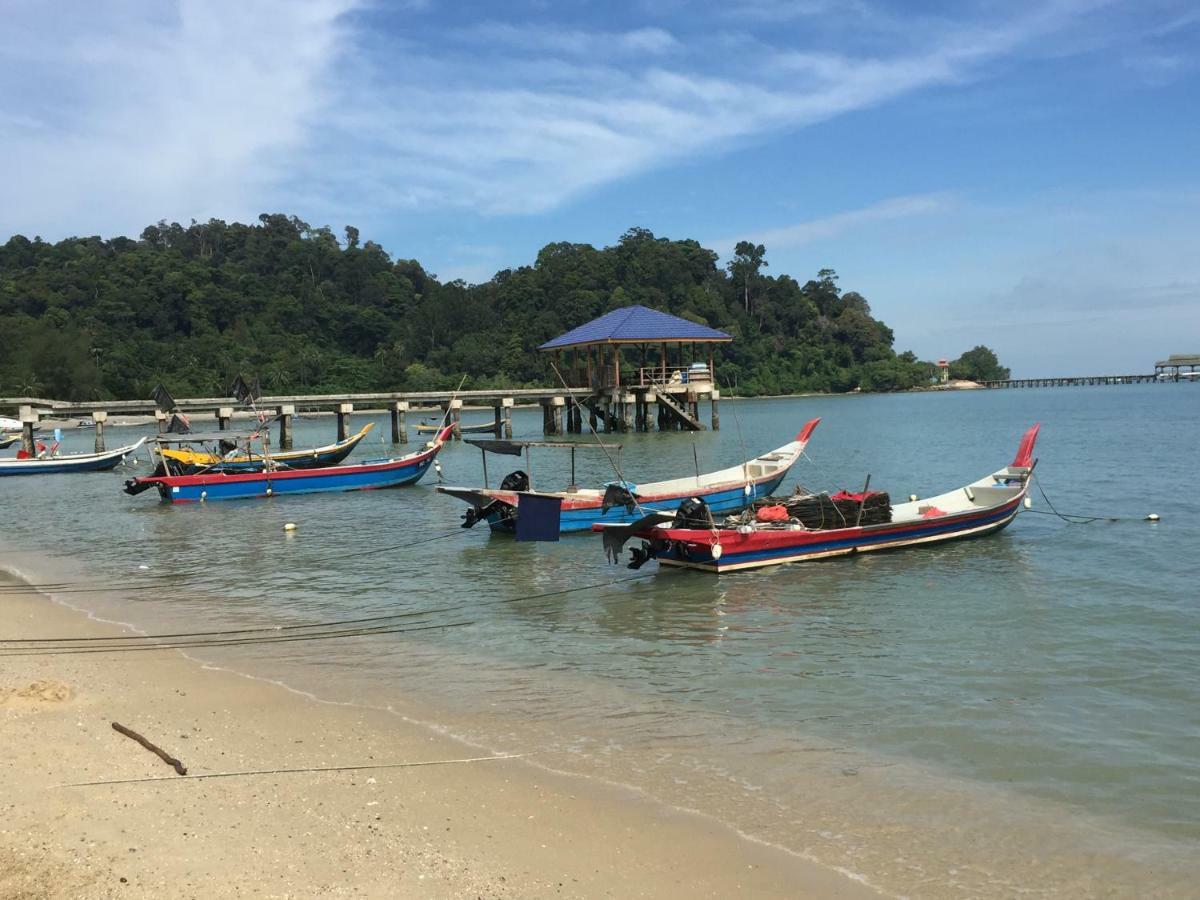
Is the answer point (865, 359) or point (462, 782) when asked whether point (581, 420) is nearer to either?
point (462, 782)

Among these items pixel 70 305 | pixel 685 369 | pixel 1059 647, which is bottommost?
pixel 1059 647

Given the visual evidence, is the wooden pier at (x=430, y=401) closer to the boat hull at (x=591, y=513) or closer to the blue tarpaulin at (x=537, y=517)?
the boat hull at (x=591, y=513)

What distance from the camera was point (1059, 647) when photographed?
980cm

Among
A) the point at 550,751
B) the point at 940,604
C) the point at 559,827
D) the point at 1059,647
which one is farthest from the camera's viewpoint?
the point at 940,604

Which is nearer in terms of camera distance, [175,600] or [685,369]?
[175,600]

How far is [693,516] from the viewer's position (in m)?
13.6

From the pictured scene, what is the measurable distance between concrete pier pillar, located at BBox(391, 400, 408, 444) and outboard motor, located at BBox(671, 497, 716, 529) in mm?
31983

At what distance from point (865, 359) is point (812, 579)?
112 meters

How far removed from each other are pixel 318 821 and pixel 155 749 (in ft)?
5.66

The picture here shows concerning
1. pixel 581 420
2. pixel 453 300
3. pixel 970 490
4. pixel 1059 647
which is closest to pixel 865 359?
pixel 453 300

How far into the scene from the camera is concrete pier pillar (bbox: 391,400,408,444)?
1737 inches

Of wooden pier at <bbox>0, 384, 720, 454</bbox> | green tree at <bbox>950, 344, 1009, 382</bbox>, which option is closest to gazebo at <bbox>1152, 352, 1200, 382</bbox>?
green tree at <bbox>950, 344, 1009, 382</bbox>

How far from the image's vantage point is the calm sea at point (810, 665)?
580cm

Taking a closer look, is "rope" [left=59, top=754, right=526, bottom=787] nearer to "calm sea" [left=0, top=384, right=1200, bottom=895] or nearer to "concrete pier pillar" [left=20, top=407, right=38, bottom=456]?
"calm sea" [left=0, top=384, right=1200, bottom=895]
